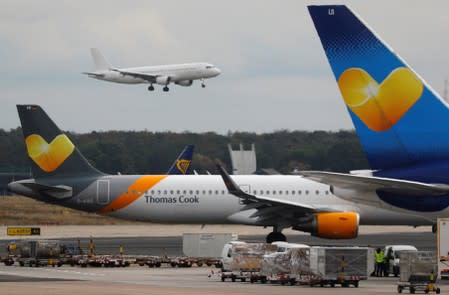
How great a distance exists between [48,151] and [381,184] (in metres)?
33.5

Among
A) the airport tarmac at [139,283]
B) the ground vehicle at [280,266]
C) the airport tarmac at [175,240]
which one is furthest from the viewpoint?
the airport tarmac at [175,240]

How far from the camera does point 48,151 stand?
6131 centimetres

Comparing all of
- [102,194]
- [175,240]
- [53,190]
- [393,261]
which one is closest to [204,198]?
[102,194]

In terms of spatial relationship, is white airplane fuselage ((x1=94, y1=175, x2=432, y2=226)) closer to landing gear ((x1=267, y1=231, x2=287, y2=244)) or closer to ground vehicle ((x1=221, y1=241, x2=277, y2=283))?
landing gear ((x1=267, y1=231, x2=287, y2=244))

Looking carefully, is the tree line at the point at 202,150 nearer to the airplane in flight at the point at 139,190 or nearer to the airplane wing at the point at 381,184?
the airplane in flight at the point at 139,190

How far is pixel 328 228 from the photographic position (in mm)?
47812

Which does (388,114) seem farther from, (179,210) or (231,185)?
(179,210)

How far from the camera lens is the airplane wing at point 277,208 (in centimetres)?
5456

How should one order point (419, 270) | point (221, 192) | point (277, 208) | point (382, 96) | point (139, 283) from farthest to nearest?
point (221, 192) → point (277, 208) → point (139, 283) → point (419, 270) → point (382, 96)

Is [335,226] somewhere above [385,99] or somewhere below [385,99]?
below

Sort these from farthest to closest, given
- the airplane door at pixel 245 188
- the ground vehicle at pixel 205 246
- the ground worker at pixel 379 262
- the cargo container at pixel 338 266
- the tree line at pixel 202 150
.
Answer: the tree line at pixel 202 150
the airplane door at pixel 245 188
the ground vehicle at pixel 205 246
the ground worker at pixel 379 262
the cargo container at pixel 338 266

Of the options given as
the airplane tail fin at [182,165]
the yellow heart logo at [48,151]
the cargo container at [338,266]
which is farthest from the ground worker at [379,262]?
the airplane tail fin at [182,165]

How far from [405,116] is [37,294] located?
10.7 m

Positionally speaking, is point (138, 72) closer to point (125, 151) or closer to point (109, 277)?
point (125, 151)
